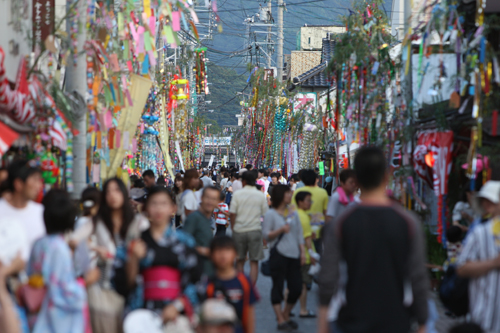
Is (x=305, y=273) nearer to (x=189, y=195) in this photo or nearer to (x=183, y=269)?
(x=189, y=195)

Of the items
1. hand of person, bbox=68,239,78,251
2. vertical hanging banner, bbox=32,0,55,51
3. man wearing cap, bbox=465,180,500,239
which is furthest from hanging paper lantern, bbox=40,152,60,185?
man wearing cap, bbox=465,180,500,239

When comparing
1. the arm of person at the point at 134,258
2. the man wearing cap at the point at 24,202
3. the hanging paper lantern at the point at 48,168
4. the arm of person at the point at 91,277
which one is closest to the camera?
the arm of person at the point at 134,258

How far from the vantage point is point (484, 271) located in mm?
4594

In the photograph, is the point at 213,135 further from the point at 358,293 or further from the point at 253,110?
the point at 358,293

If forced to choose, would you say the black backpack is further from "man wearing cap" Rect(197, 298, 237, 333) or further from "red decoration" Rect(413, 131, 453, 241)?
"red decoration" Rect(413, 131, 453, 241)

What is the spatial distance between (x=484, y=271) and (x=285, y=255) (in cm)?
415

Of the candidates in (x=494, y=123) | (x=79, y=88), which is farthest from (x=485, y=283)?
(x=79, y=88)

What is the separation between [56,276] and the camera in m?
5.10

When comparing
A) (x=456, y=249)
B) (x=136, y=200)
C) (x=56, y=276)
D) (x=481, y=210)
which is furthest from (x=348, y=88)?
(x=56, y=276)

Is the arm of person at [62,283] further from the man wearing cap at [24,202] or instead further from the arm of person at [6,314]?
the man wearing cap at [24,202]

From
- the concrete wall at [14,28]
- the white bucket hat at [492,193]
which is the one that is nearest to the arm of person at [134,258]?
the white bucket hat at [492,193]

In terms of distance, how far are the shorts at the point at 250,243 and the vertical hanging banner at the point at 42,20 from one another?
13.3 ft

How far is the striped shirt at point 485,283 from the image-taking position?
4.62 meters

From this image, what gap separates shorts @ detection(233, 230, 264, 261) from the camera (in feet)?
32.0
